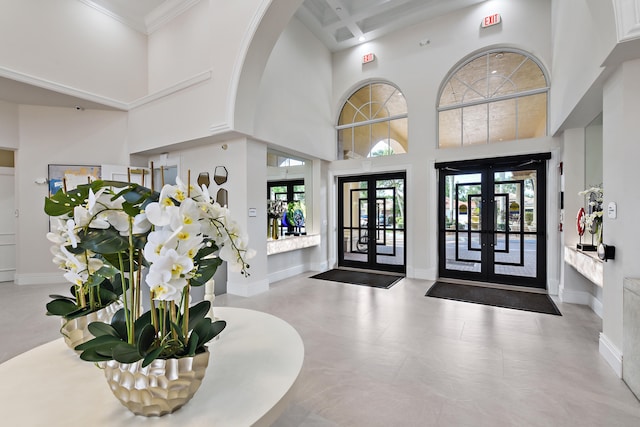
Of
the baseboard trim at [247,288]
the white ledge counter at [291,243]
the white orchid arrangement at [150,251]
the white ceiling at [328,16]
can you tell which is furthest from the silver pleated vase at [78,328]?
the white ceiling at [328,16]

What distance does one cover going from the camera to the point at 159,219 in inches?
29.2

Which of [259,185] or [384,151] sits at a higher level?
[384,151]

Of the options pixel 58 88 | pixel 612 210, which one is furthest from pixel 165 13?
pixel 612 210

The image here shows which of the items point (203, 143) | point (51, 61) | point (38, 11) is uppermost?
point (38, 11)

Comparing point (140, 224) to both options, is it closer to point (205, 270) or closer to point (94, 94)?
point (205, 270)

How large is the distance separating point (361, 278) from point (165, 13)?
21.0 ft

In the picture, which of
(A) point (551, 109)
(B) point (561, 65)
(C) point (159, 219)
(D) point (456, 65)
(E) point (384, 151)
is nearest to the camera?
(C) point (159, 219)

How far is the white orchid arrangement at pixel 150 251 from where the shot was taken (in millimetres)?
739

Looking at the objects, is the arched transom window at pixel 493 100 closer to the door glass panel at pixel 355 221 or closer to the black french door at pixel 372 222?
the black french door at pixel 372 222

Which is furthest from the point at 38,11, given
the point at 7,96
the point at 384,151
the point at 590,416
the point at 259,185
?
the point at 590,416

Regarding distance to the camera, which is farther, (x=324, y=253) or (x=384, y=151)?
(x=324, y=253)

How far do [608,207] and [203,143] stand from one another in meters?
5.27

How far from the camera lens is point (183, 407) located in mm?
847

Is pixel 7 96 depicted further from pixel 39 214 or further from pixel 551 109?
pixel 551 109
